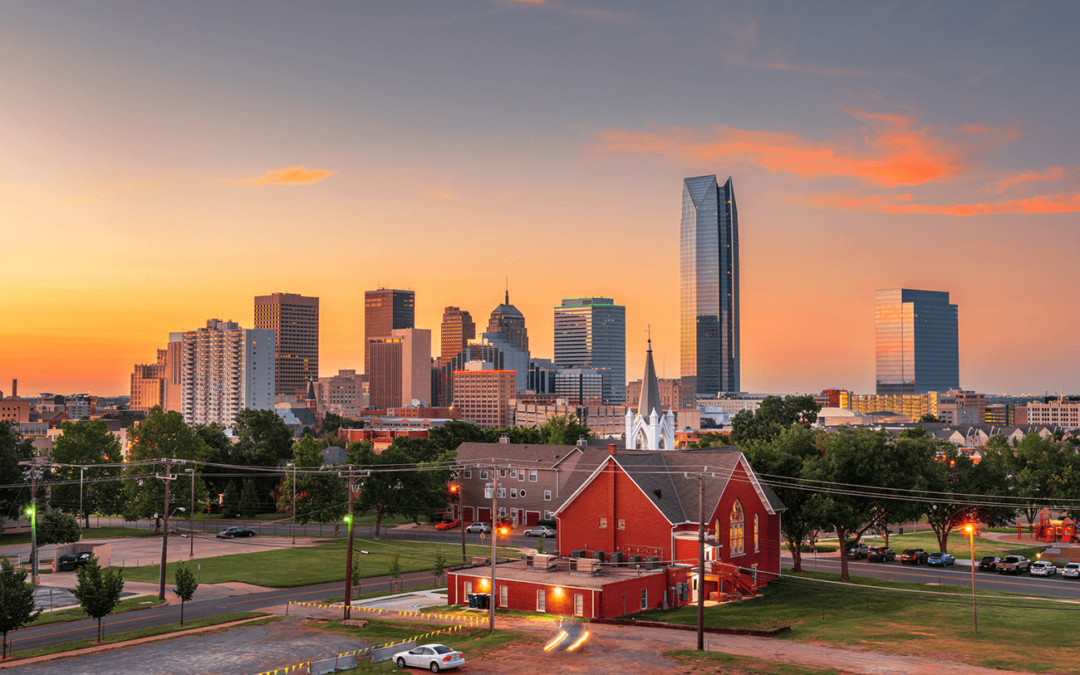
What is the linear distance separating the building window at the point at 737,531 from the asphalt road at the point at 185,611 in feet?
83.6

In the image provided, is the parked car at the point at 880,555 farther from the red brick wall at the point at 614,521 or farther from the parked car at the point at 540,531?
the parked car at the point at 540,531

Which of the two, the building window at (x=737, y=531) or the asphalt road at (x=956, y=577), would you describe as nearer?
the building window at (x=737, y=531)

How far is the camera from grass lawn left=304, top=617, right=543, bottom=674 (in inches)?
1885

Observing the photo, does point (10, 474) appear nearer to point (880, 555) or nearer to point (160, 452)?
point (160, 452)

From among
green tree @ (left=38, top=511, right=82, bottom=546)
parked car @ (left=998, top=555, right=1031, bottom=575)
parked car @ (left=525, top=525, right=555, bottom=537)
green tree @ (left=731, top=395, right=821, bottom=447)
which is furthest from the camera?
green tree @ (left=731, top=395, right=821, bottom=447)

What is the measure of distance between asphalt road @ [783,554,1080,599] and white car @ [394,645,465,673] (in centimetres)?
4623

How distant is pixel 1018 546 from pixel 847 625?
56.4 meters

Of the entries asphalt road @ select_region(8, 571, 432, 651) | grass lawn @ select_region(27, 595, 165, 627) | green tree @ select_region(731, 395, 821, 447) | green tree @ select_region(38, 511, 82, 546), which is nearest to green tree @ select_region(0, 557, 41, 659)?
asphalt road @ select_region(8, 571, 432, 651)

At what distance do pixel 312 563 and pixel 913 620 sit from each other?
53107 millimetres

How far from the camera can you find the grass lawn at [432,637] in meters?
47.9

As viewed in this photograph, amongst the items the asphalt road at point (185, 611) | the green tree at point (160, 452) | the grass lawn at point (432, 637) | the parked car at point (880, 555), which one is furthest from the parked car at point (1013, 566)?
the green tree at point (160, 452)

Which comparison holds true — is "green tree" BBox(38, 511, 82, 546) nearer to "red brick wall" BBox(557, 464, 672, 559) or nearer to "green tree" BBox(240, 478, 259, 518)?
"green tree" BBox(240, 478, 259, 518)

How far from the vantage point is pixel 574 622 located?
187ft

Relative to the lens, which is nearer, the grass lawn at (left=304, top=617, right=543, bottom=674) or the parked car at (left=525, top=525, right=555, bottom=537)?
the grass lawn at (left=304, top=617, right=543, bottom=674)
